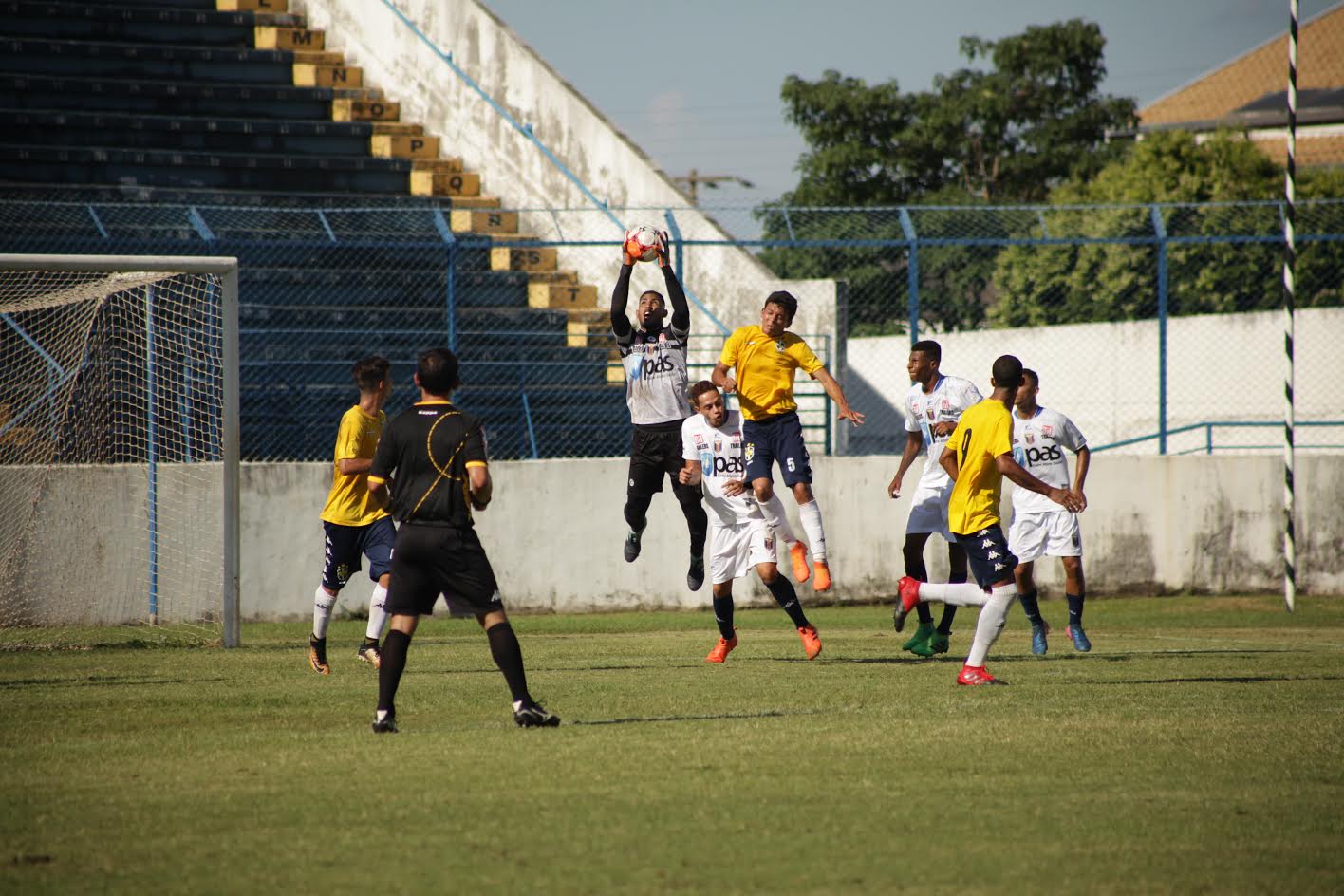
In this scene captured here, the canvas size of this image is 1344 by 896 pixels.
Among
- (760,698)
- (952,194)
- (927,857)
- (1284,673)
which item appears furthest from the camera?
(952,194)

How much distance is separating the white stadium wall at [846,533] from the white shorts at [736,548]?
5102mm

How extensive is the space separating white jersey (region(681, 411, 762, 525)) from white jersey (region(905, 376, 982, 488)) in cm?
156

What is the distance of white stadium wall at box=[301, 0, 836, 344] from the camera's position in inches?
837

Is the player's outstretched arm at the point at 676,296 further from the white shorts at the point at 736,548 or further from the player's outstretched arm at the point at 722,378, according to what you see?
the white shorts at the point at 736,548

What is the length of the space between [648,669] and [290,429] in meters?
8.41

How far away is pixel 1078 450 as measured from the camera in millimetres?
12461

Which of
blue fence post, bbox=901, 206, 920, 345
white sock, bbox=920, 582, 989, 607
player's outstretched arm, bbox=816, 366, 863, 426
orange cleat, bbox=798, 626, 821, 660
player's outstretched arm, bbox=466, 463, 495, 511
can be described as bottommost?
orange cleat, bbox=798, 626, 821, 660

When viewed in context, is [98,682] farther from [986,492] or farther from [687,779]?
[986,492]

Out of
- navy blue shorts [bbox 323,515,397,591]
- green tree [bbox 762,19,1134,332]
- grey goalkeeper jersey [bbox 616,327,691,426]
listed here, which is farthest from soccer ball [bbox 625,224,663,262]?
green tree [bbox 762,19,1134,332]

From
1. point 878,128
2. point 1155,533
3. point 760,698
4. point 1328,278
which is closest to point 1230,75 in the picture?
point 878,128

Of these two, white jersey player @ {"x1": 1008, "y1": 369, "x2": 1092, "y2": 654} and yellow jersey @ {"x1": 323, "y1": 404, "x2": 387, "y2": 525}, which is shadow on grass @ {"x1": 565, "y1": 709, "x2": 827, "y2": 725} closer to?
yellow jersey @ {"x1": 323, "y1": 404, "x2": 387, "y2": 525}

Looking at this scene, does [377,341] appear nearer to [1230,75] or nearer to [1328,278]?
[1328,278]

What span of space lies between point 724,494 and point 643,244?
6.39 feet

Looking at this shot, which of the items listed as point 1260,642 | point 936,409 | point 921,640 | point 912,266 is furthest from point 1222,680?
point 912,266
